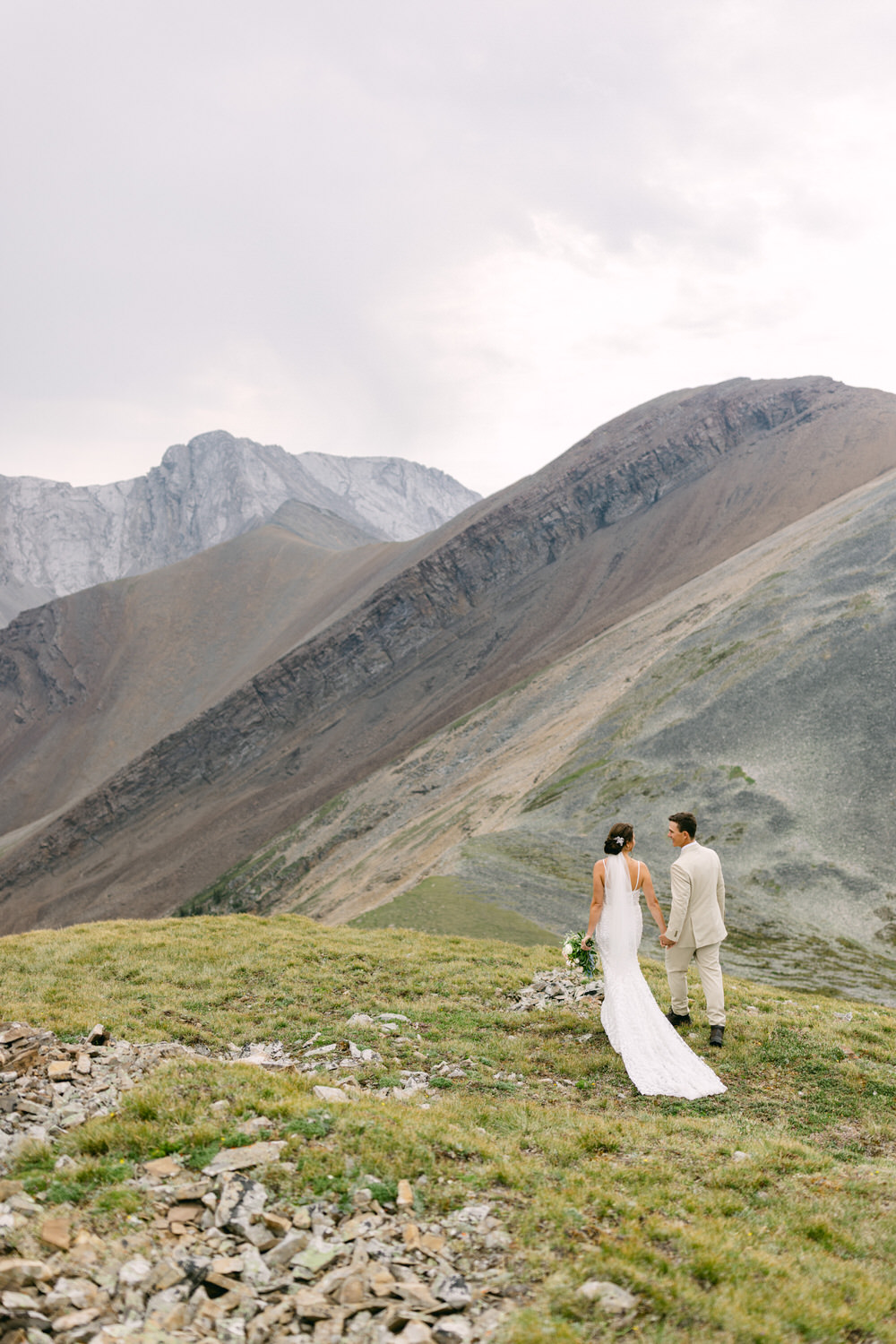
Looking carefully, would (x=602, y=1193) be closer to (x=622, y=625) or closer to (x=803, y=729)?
(x=803, y=729)

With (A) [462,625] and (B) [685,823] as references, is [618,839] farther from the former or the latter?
(A) [462,625]

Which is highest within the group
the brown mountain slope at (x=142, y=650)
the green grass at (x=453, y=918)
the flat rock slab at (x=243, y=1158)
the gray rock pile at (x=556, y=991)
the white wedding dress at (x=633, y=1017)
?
the brown mountain slope at (x=142, y=650)

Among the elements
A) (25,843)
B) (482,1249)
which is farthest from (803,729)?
(25,843)

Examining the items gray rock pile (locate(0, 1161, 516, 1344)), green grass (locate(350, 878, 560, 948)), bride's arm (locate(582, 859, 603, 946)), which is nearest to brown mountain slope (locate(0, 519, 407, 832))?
green grass (locate(350, 878, 560, 948))

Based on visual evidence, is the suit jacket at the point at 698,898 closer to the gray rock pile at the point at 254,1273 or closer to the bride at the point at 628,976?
the bride at the point at 628,976

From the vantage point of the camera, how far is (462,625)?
4304 inches

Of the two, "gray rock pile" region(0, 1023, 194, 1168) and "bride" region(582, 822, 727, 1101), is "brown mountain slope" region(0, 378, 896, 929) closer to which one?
"gray rock pile" region(0, 1023, 194, 1168)

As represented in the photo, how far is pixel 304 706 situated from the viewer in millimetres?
105875

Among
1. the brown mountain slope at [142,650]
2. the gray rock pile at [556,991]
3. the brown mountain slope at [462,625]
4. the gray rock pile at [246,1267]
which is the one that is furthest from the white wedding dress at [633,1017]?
the brown mountain slope at [142,650]

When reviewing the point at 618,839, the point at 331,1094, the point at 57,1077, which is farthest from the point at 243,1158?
the point at 618,839

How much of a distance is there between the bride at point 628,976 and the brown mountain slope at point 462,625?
7106 cm

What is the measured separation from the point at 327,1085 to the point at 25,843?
345 ft

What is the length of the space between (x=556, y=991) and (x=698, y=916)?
3.80 m

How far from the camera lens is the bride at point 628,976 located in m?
10.1
